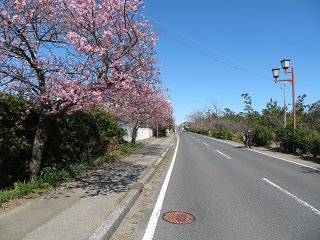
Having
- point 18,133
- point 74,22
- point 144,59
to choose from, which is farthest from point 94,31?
point 18,133

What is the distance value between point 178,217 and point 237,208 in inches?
59.7

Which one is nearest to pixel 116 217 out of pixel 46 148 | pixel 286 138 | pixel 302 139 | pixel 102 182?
pixel 102 182

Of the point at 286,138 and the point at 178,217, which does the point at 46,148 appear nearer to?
the point at 178,217

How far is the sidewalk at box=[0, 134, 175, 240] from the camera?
535 cm

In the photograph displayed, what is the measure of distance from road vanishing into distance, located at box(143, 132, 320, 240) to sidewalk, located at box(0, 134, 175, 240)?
71 cm

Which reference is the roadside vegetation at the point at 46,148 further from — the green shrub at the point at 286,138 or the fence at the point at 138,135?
A: the fence at the point at 138,135

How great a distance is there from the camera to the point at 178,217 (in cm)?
684

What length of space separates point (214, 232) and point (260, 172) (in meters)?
8.45

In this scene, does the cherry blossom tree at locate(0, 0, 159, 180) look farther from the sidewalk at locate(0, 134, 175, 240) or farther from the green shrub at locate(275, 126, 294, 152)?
the green shrub at locate(275, 126, 294, 152)

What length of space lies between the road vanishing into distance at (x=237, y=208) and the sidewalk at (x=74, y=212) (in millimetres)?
707

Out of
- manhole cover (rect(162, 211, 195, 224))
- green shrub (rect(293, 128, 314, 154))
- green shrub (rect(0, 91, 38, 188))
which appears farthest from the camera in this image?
green shrub (rect(293, 128, 314, 154))

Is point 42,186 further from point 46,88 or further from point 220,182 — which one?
point 220,182

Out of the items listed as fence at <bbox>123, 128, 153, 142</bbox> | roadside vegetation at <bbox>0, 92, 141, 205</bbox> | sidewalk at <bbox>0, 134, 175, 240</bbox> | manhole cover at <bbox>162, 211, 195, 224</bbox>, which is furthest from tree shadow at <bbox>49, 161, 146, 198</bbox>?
fence at <bbox>123, 128, 153, 142</bbox>

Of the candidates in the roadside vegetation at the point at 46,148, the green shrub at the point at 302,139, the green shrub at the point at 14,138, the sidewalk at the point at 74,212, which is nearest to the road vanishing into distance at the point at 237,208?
the sidewalk at the point at 74,212
